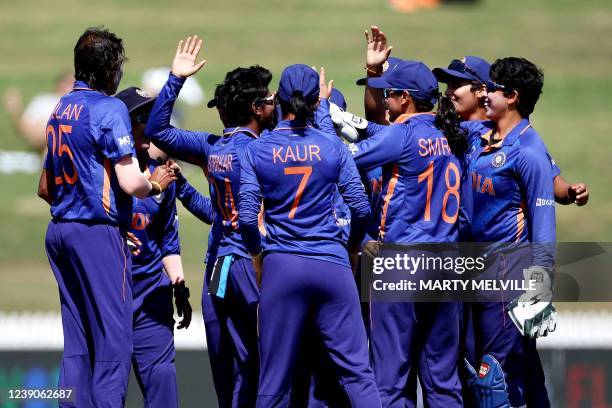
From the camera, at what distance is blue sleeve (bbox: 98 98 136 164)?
17.5ft

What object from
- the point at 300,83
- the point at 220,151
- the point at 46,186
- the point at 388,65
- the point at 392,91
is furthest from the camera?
the point at 388,65

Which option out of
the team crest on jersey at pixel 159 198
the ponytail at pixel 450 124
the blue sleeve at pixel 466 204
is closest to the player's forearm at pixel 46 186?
the team crest on jersey at pixel 159 198

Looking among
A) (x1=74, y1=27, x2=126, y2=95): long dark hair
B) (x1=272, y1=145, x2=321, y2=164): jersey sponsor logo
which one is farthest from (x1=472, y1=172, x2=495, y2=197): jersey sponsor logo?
(x1=74, y1=27, x2=126, y2=95): long dark hair

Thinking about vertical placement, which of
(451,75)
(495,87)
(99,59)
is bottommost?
(99,59)

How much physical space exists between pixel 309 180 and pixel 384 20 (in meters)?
13.4

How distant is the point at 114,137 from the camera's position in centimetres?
534

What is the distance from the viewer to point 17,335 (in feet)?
23.7

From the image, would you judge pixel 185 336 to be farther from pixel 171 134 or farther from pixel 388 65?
pixel 388 65

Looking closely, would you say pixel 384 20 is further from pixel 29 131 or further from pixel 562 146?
pixel 29 131

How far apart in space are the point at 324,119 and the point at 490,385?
1.69m

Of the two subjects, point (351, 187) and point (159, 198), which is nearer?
point (351, 187)

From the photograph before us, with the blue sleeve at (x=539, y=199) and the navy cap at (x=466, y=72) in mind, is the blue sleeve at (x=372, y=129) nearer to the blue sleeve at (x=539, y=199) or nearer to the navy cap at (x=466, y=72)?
the navy cap at (x=466, y=72)

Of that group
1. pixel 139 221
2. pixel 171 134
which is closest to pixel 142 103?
pixel 171 134

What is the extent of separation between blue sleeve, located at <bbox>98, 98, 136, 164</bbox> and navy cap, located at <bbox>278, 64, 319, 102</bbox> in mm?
807
